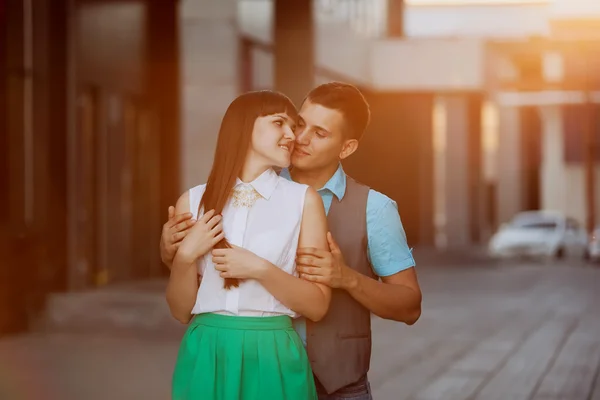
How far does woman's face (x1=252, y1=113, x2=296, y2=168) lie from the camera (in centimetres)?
329

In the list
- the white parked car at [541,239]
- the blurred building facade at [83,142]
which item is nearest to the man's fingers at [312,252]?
the blurred building facade at [83,142]

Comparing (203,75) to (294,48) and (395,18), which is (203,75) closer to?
(294,48)

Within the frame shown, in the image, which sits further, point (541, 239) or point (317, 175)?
point (541, 239)

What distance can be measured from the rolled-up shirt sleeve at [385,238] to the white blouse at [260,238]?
0.95 ft

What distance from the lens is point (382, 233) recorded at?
11.6ft

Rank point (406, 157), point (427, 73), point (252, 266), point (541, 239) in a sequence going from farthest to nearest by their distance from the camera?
point (406, 157), point (541, 239), point (427, 73), point (252, 266)

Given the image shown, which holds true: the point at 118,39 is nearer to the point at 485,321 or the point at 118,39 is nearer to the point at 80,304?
the point at 80,304

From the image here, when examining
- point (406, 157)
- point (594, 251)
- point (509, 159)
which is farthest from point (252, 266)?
point (509, 159)

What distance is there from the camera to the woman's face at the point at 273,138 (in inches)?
130

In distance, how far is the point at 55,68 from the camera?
18.2 meters

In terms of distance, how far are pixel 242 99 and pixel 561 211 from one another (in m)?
61.3

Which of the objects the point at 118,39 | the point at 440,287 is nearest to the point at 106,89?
the point at 118,39

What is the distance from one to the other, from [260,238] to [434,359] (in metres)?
8.43

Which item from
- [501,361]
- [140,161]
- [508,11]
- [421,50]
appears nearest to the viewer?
→ [501,361]
